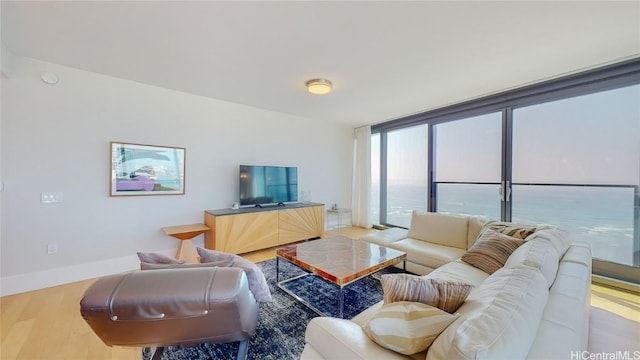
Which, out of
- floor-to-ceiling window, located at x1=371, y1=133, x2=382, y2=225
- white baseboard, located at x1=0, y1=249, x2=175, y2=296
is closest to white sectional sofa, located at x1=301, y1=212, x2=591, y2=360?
white baseboard, located at x1=0, y1=249, x2=175, y2=296

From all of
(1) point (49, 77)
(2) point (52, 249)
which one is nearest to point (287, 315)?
(2) point (52, 249)

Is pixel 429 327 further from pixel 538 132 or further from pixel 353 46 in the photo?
pixel 538 132

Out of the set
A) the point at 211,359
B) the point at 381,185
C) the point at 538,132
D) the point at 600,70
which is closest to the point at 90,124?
the point at 211,359

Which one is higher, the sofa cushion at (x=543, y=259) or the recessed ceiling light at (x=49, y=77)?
the recessed ceiling light at (x=49, y=77)

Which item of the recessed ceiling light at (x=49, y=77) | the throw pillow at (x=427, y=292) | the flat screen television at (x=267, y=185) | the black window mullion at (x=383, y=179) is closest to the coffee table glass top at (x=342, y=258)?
the throw pillow at (x=427, y=292)

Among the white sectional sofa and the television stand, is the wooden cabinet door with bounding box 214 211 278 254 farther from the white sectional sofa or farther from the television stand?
the white sectional sofa

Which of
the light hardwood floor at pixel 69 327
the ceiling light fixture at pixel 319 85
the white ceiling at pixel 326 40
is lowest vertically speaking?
the light hardwood floor at pixel 69 327

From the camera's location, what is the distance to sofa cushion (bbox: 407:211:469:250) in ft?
8.99

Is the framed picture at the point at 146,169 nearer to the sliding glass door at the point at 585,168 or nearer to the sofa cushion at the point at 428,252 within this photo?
the sofa cushion at the point at 428,252

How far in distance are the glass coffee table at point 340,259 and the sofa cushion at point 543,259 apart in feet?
3.36

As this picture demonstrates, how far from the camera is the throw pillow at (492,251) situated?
1995mm

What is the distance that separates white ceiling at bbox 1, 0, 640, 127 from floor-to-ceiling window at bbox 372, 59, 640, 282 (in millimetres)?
400

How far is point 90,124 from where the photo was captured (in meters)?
2.79

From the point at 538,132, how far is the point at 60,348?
539 cm
